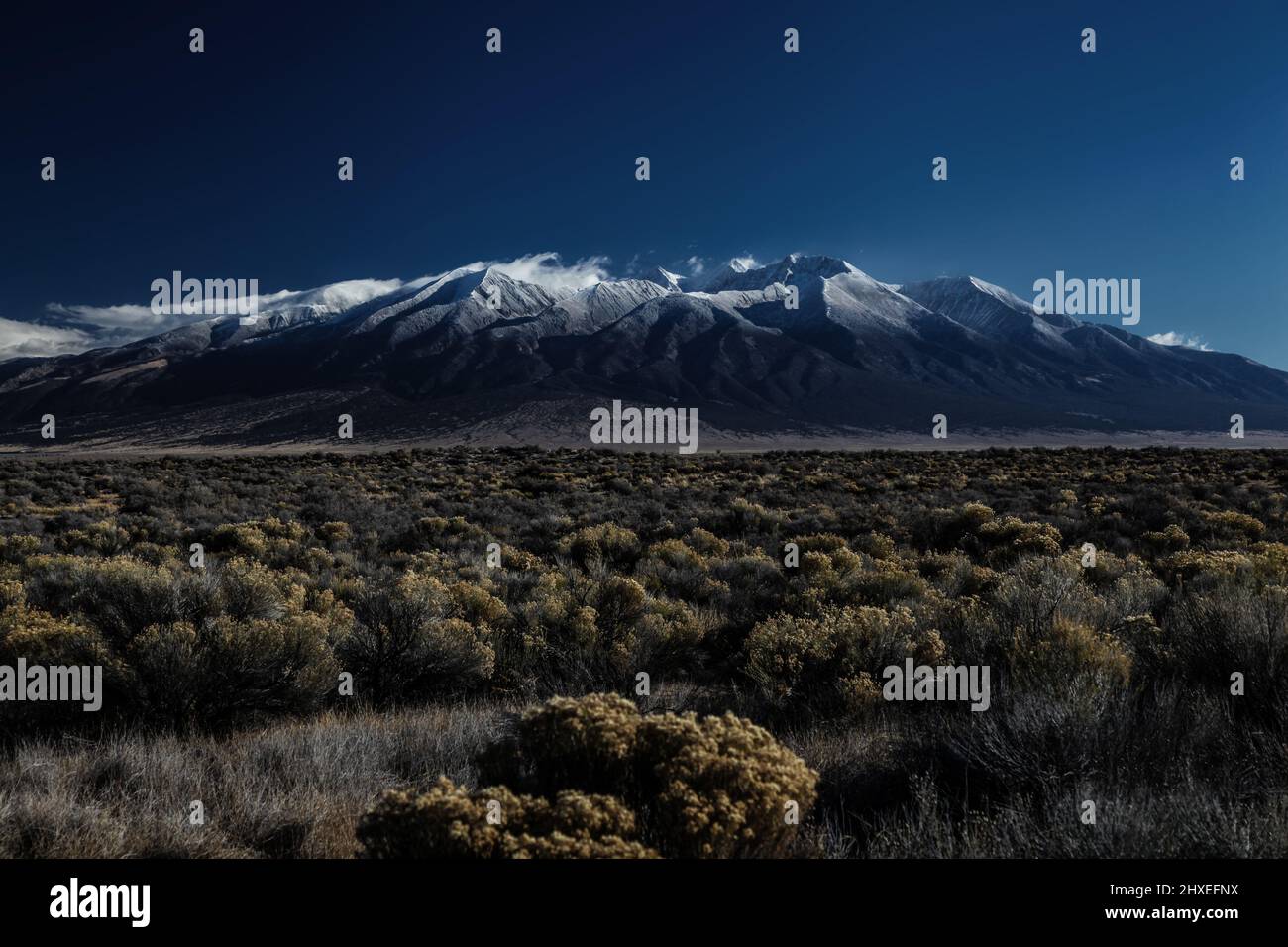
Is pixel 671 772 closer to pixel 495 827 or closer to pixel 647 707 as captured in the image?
pixel 495 827

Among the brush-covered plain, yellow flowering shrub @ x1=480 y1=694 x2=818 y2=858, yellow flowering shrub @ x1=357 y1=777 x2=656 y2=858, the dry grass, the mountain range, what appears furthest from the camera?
the mountain range

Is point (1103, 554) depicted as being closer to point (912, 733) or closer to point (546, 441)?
point (912, 733)

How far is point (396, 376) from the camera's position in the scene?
149000 millimetres

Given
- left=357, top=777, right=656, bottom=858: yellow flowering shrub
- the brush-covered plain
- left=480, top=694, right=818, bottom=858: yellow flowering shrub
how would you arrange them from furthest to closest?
the brush-covered plain
left=480, top=694, right=818, bottom=858: yellow flowering shrub
left=357, top=777, right=656, bottom=858: yellow flowering shrub

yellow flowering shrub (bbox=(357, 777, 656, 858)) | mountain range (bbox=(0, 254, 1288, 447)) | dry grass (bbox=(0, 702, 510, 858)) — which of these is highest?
mountain range (bbox=(0, 254, 1288, 447))

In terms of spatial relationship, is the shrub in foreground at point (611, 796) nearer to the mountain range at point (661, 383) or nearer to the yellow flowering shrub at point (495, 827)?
the yellow flowering shrub at point (495, 827)

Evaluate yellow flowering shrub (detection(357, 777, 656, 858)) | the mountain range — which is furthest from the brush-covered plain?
the mountain range

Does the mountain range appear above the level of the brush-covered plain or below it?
above

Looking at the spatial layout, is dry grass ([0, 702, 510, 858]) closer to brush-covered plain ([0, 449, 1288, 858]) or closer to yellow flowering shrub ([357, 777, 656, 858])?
brush-covered plain ([0, 449, 1288, 858])

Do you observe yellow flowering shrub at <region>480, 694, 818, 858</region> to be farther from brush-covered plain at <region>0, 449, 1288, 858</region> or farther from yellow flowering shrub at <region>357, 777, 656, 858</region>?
yellow flowering shrub at <region>357, 777, 656, 858</region>

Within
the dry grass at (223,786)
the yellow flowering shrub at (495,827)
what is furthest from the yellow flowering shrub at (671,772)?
the dry grass at (223,786)

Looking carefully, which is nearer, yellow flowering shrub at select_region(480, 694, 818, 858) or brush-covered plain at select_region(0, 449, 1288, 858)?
yellow flowering shrub at select_region(480, 694, 818, 858)

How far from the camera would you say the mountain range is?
107500 millimetres

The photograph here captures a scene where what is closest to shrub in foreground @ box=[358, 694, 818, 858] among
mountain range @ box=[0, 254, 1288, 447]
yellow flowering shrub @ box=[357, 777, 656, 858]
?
yellow flowering shrub @ box=[357, 777, 656, 858]
